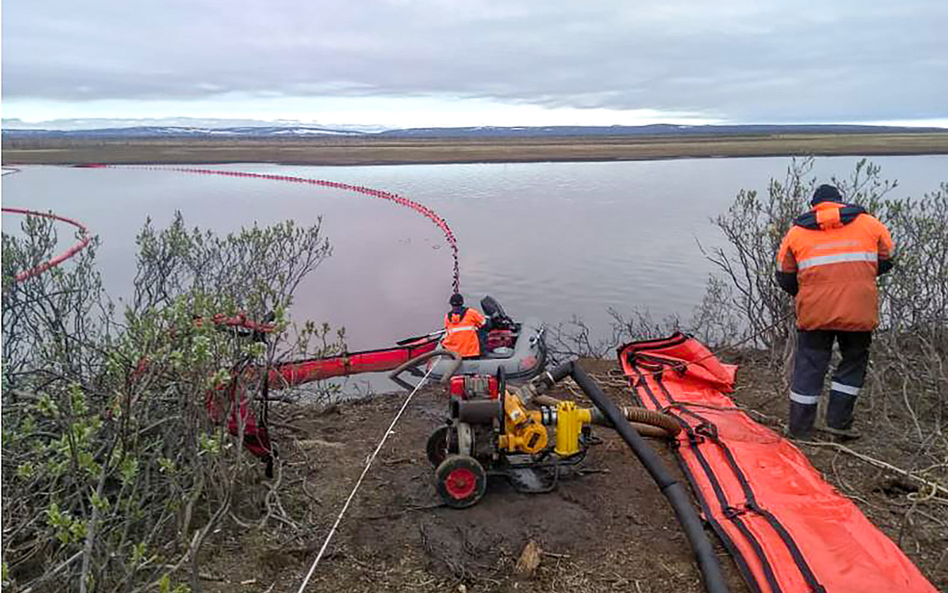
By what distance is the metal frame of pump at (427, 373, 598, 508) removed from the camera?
14.1 feet

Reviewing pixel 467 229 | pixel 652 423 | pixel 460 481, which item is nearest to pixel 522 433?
pixel 460 481

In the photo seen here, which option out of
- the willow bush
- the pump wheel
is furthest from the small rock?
the willow bush

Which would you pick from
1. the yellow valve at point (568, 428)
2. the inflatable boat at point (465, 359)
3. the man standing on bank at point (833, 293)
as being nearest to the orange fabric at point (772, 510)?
the man standing on bank at point (833, 293)

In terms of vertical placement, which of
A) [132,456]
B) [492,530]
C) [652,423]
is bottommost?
[492,530]

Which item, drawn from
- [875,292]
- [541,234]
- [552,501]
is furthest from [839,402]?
[541,234]

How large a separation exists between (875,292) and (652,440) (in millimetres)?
1821

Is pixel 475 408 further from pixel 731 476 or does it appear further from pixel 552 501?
pixel 731 476

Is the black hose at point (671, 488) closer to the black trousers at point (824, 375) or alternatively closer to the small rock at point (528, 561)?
the small rock at point (528, 561)

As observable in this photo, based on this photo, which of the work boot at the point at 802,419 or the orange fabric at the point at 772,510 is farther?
the work boot at the point at 802,419

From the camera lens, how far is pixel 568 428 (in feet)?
14.5

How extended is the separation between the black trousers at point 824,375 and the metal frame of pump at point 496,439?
172cm

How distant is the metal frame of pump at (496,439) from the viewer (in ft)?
14.1

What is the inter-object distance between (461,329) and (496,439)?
6.73ft

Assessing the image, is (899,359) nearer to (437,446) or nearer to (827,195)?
(827,195)
